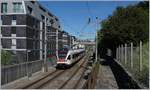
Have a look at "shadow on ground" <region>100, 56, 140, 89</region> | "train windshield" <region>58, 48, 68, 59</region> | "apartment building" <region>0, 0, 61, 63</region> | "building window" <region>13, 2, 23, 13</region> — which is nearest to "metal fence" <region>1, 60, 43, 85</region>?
"train windshield" <region>58, 48, 68, 59</region>

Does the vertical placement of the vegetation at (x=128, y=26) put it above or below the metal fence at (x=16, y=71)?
above

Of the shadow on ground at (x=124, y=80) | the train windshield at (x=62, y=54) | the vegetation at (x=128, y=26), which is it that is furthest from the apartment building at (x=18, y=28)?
the shadow on ground at (x=124, y=80)

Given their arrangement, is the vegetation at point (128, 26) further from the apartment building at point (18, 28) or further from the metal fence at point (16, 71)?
the apartment building at point (18, 28)

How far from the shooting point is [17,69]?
2559 cm

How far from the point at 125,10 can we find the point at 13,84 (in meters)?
19.7

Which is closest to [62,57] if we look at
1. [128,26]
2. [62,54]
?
[62,54]

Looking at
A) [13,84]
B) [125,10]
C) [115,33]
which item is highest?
[125,10]

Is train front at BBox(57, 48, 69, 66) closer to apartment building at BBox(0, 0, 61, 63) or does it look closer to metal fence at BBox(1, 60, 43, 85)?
metal fence at BBox(1, 60, 43, 85)

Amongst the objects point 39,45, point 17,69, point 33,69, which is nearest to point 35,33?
point 39,45

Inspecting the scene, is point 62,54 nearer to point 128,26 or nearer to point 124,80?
point 128,26

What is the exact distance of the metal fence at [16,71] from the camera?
22439 mm

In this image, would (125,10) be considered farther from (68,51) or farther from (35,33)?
(35,33)

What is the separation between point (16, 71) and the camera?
83.1ft

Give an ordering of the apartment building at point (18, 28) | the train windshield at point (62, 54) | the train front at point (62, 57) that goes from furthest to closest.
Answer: the apartment building at point (18, 28), the train windshield at point (62, 54), the train front at point (62, 57)
